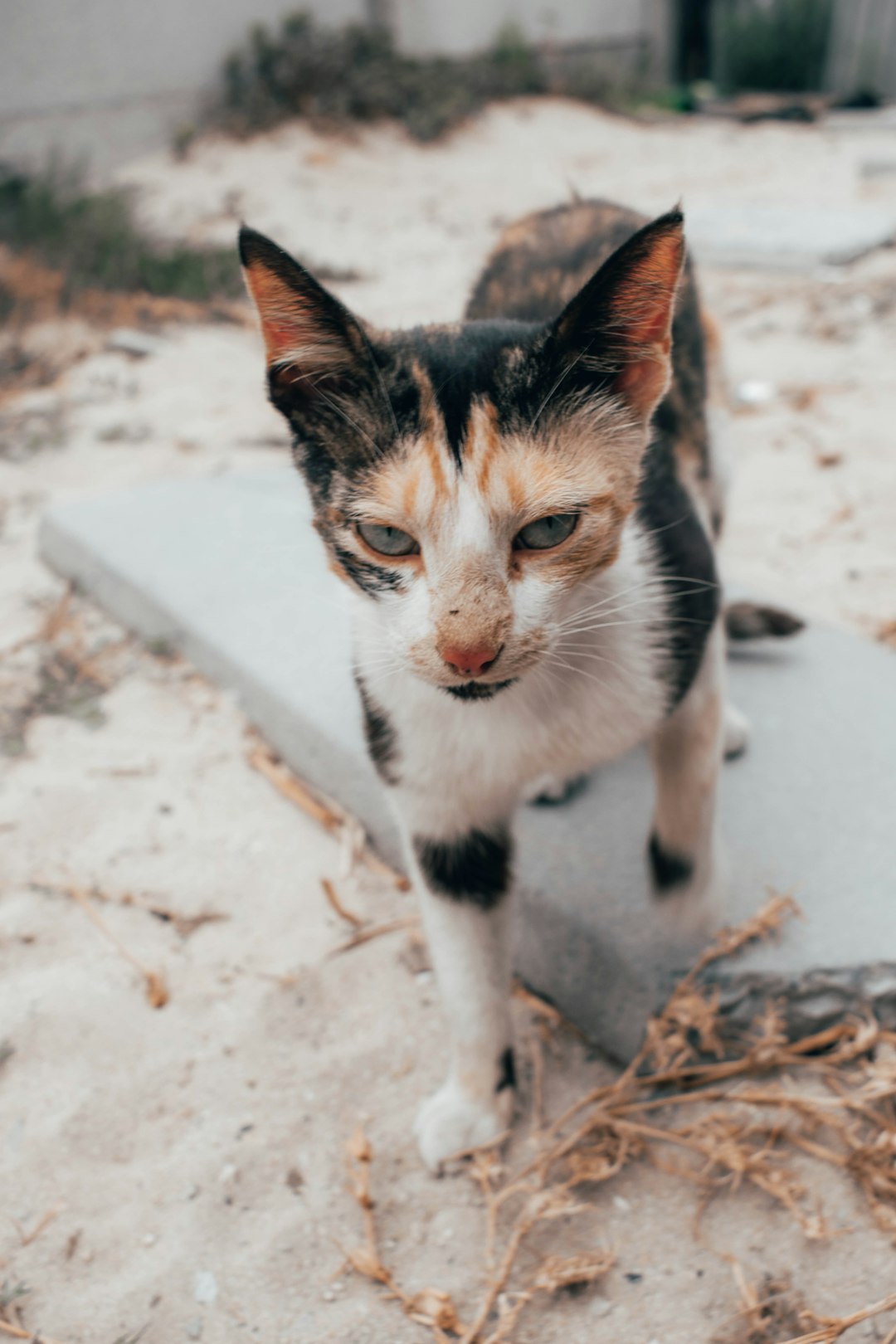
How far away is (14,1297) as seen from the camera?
151 centimetres

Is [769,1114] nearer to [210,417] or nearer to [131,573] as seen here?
[131,573]

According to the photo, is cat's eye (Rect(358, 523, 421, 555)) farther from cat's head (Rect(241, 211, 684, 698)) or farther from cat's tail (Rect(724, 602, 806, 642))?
cat's tail (Rect(724, 602, 806, 642))

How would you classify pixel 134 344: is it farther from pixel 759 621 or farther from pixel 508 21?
pixel 508 21

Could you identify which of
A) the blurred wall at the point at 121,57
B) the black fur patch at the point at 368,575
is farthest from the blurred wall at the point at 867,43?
the black fur patch at the point at 368,575

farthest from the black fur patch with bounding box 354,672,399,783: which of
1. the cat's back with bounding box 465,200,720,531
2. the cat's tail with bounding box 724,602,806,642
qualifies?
the cat's tail with bounding box 724,602,806,642

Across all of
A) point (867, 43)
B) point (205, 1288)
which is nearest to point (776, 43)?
point (867, 43)

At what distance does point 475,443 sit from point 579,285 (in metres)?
0.68

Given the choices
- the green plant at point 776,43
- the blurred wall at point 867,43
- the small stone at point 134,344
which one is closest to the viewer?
the small stone at point 134,344

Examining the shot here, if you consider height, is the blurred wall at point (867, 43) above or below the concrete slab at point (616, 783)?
above

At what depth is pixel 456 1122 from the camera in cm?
171

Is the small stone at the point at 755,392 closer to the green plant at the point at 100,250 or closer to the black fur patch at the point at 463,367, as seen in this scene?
the green plant at the point at 100,250

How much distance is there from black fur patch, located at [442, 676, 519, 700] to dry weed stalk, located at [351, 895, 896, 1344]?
28.3 inches

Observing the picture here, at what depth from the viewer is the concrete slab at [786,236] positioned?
18.8 feet

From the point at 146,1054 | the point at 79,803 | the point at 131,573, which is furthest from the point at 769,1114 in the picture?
the point at 131,573
